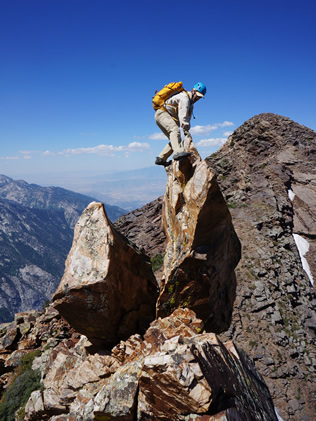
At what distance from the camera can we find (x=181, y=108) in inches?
452

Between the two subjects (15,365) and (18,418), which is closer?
(18,418)

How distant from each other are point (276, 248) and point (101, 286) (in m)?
27.8

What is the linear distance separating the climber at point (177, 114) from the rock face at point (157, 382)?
753 centimetres

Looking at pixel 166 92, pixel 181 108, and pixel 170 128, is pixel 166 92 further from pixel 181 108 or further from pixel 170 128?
pixel 170 128

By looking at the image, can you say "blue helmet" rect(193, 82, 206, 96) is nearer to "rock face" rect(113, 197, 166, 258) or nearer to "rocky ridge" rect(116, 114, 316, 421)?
"rocky ridge" rect(116, 114, 316, 421)

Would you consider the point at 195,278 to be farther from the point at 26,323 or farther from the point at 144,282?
the point at 26,323

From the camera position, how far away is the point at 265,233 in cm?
3294

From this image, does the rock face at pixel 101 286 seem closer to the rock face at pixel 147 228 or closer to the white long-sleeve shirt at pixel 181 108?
the white long-sleeve shirt at pixel 181 108

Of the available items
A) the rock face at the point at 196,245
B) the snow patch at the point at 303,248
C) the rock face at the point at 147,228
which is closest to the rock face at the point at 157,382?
the rock face at the point at 196,245

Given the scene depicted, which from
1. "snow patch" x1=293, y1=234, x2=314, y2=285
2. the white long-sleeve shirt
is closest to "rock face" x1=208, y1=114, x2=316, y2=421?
"snow patch" x1=293, y1=234, x2=314, y2=285

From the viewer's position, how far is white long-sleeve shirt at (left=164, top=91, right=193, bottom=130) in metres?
11.4

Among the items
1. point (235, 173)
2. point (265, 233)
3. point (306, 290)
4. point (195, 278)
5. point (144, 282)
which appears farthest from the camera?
point (235, 173)

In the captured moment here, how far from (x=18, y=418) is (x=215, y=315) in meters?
11.4

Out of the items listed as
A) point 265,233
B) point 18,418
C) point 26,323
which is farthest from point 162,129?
point 265,233
